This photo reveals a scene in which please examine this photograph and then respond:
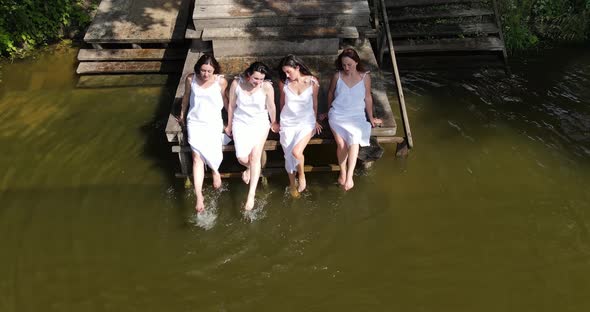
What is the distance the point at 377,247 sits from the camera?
5.43 metres

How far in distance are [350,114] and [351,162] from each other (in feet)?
1.99

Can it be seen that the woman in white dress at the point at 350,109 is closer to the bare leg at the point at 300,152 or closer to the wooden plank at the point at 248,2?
the bare leg at the point at 300,152

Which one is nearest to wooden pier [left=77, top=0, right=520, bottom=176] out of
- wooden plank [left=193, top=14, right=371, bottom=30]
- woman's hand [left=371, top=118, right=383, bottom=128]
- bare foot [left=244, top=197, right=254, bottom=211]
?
wooden plank [left=193, top=14, right=371, bottom=30]

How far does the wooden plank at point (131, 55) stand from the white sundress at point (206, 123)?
2.76 m

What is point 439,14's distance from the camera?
8.36 meters

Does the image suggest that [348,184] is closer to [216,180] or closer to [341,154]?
[341,154]

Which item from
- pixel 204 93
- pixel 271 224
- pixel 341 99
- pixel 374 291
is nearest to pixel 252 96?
pixel 204 93

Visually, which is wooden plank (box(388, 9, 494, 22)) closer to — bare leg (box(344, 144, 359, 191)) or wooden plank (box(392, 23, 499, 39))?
wooden plank (box(392, 23, 499, 39))

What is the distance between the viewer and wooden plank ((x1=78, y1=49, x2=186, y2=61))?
7930 millimetres

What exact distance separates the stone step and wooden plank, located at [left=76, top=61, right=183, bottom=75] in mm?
1533

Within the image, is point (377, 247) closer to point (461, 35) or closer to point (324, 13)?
point (324, 13)

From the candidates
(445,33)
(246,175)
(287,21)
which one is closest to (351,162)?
(246,175)

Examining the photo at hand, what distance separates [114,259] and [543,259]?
5.05m

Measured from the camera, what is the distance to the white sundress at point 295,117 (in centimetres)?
543
